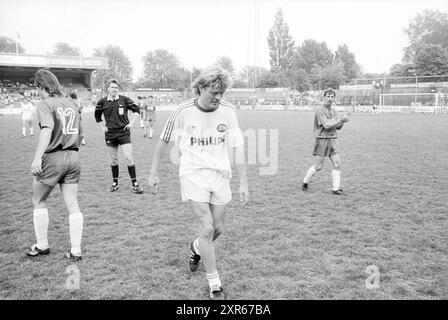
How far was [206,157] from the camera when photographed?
3918 mm

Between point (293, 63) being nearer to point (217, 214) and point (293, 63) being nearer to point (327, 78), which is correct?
point (327, 78)

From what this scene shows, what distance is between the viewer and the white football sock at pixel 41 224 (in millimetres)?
4660

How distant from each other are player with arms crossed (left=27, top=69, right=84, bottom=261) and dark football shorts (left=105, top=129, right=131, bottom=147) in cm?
336

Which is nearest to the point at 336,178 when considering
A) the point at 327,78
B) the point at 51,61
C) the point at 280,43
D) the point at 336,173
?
the point at 336,173

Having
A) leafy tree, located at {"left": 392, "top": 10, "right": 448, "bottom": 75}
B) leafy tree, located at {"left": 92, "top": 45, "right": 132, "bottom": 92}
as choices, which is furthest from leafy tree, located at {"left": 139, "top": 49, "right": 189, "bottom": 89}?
leafy tree, located at {"left": 392, "top": 10, "right": 448, "bottom": 75}

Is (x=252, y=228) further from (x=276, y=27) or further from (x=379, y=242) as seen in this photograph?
(x=276, y=27)

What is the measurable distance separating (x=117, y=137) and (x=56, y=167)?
364 cm

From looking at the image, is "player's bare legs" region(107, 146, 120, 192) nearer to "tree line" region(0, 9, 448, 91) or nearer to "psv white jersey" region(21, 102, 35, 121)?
"psv white jersey" region(21, 102, 35, 121)

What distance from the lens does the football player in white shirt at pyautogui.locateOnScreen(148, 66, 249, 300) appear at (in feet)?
12.5

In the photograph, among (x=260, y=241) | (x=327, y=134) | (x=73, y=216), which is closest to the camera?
(x=73, y=216)

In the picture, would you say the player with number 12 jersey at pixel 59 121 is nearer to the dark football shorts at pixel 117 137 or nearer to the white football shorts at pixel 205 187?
the white football shorts at pixel 205 187
